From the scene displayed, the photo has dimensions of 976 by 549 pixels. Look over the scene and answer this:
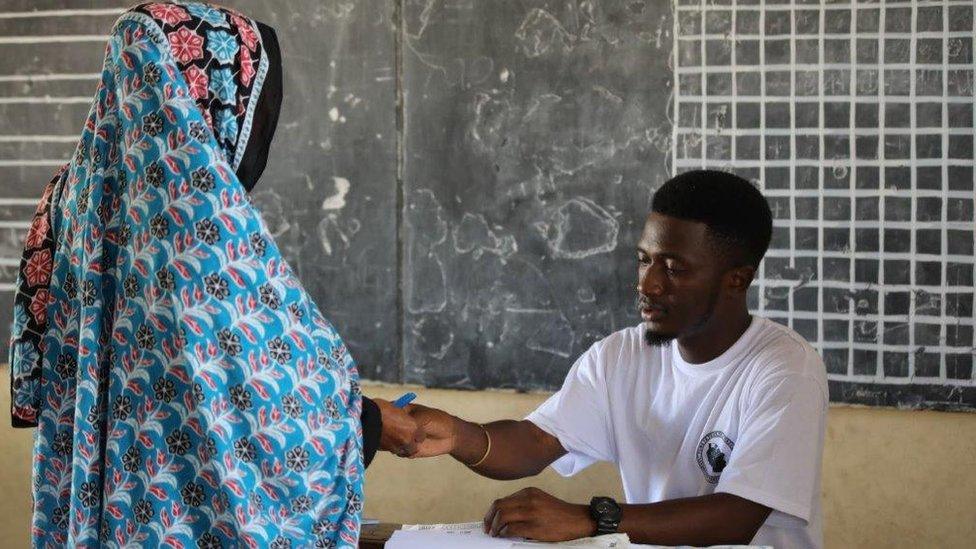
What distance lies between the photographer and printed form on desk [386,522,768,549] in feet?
5.24

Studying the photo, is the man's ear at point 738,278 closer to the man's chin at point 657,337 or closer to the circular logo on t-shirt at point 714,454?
the man's chin at point 657,337

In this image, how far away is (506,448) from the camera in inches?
81.8

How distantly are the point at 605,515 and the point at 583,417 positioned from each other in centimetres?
43

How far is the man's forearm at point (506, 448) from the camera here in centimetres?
205

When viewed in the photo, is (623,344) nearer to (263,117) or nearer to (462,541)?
(462,541)

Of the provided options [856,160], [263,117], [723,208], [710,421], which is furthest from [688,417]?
[856,160]

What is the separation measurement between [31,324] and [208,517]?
352 millimetres

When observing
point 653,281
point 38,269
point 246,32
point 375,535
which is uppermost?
point 246,32

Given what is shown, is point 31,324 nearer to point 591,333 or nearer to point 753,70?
point 591,333

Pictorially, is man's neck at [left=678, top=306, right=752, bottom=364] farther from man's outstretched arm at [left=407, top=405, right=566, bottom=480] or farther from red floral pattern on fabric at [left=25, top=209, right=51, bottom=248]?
red floral pattern on fabric at [left=25, top=209, right=51, bottom=248]

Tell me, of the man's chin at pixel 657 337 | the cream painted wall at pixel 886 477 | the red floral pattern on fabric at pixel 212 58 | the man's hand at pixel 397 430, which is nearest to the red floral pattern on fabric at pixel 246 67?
the red floral pattern on fabric at pixel 212 58

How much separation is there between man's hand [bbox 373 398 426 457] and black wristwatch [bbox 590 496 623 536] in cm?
32

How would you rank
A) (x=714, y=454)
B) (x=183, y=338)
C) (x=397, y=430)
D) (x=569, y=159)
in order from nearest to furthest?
(x=183, y=338) → (x=397, y=430) → (x=714, y=454) → (x=569, y=159)

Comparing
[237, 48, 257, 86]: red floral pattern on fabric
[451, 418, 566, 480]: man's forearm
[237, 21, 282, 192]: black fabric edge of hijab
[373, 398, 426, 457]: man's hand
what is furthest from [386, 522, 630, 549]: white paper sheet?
[237, 48, 257, 86]: red floral pattern on fabric
